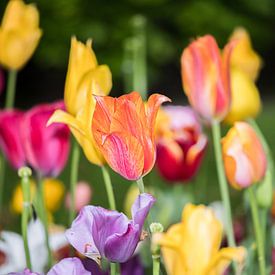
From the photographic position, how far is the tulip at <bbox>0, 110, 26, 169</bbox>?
2.58 ft

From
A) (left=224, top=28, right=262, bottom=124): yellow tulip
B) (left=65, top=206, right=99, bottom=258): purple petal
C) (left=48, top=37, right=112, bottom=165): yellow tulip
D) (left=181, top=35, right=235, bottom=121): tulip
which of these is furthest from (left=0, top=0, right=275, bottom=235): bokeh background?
(left=65, top=206, right=99, bottom=258): purple petal

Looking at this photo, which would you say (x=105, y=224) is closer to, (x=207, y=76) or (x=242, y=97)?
(x=207, y=76)

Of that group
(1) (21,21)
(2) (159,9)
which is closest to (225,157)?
(1) (21,21)

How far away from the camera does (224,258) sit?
489 millimetres

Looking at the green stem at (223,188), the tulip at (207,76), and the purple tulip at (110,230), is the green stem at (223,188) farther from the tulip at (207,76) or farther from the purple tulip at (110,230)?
the purple tulip at (110,230)

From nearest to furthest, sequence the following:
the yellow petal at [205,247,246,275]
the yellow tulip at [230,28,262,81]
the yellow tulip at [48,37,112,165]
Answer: the yellow petal at [205,247,246,275] → the yellow tulip at [48,37,112,165] → the yellow tulip at [230,28,262,81]

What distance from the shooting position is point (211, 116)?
29.0 inches

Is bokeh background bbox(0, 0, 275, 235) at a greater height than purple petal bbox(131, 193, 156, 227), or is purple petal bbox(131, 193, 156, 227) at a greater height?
bokeh background bbox(0, 0, 275, 235)

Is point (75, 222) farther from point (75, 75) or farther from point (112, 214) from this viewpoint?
point (75, 75)

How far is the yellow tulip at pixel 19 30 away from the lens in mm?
850

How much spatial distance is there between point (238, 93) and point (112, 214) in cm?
34

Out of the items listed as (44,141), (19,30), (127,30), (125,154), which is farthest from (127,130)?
(127,30)

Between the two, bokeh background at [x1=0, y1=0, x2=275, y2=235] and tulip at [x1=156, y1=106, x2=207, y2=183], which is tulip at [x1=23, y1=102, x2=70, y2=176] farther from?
bokeh background at [x1=0, y1=0, x2=275, y2=235]

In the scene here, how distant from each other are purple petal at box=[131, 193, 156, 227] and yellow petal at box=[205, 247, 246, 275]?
0.04m
